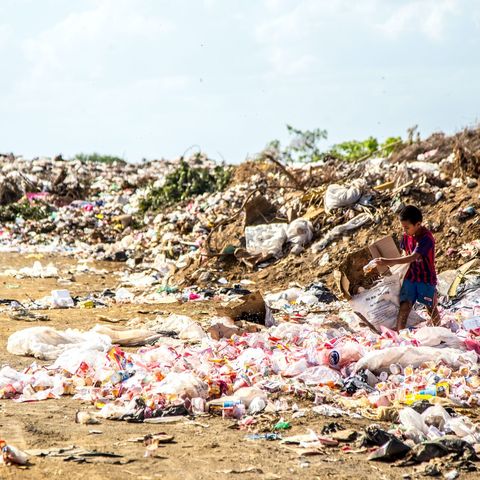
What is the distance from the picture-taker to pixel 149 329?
24.3ft

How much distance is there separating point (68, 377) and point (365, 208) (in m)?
6.25

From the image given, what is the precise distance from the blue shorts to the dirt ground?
6.45 feet

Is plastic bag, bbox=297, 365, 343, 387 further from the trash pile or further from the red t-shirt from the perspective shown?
the red t-shirt

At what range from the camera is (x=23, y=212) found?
1856 cm

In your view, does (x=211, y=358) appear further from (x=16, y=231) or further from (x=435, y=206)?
(x=16, y=231)

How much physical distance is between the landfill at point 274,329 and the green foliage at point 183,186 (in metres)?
0.93

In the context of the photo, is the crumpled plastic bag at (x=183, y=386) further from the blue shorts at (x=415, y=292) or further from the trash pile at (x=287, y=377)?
the blue shorts at (x=415, y=292)

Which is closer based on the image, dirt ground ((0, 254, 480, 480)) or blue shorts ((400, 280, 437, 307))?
dirt ground ((0, 254, 480, 480))

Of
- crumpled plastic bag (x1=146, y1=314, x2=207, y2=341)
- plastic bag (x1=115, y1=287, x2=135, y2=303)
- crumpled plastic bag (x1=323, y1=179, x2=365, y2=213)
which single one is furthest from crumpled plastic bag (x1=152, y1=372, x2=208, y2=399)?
crumpled plastic bag (x1=323, y1=179, x2=365, y2=213)

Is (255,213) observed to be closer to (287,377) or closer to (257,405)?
(287,377)

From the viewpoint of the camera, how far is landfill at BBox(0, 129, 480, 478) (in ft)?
14.4

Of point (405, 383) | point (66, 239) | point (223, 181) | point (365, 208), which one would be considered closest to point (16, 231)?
point (66, 239)

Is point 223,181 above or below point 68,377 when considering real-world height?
above

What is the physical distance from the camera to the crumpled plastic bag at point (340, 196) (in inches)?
440
